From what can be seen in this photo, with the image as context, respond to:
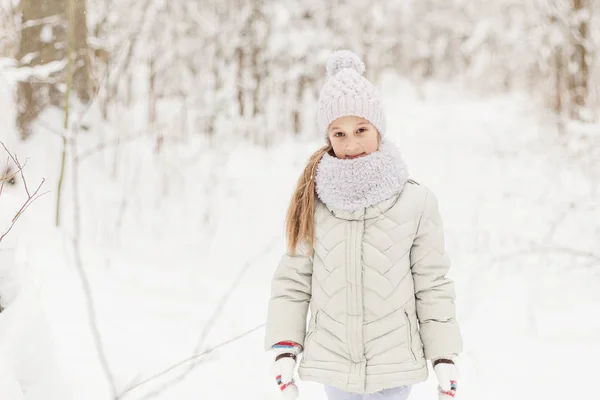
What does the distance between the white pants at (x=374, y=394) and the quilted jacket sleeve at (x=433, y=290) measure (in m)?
0.17

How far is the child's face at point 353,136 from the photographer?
2135mm

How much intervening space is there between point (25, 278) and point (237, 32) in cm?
1004

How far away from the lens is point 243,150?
1003 centimetres

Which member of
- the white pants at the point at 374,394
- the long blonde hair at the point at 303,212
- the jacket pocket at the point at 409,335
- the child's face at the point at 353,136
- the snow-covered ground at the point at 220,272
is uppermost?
the child's face at the point at 353,136

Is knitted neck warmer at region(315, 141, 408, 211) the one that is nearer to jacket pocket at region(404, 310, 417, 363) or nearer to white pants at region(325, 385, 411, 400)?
jacket pocket at region(404, 310, 417, 363)

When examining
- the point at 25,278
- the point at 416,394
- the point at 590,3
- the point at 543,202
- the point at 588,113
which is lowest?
the point at 416,394

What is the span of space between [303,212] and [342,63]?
631 millimetres

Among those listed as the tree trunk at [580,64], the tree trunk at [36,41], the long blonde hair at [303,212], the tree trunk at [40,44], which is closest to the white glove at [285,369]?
the long blonde hair at [303,212]

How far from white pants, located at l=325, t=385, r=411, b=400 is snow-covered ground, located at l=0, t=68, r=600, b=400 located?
0.63 metres

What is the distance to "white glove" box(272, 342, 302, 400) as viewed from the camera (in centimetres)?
203

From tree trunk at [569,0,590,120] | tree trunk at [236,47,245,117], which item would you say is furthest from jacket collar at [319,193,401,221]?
tree trunk at [236,47,245,117]

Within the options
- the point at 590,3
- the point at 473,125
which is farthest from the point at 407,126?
the point at 590,3

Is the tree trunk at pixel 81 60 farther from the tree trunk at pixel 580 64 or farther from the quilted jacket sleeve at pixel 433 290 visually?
the tree trunk at pixel 580 64

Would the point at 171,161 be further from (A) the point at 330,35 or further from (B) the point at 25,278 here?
(A) the point at 330,35
